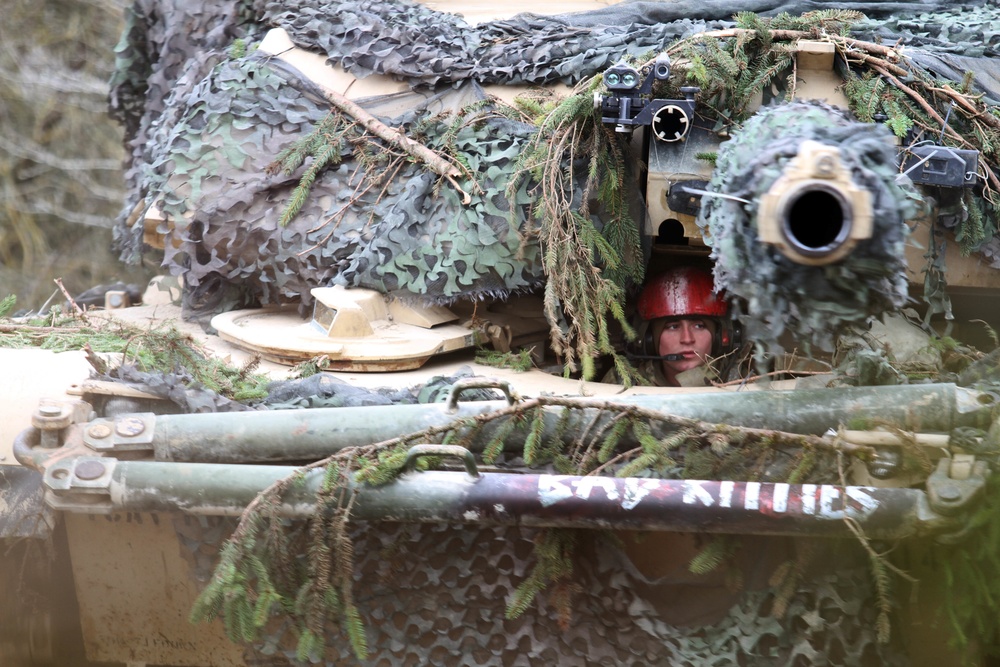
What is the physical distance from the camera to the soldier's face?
3672 millimetres

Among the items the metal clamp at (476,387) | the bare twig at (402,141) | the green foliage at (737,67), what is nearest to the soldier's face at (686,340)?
the green foliage at (737,67)

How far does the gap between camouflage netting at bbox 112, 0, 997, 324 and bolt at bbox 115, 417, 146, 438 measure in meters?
0.90

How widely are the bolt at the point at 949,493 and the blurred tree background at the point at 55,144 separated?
8.66 m

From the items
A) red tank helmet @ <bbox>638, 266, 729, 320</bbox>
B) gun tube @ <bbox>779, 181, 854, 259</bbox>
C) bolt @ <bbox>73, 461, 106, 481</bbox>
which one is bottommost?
bolt @ <bbox>73, 461, 106, 481</bbox>

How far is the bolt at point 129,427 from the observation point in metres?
2.82

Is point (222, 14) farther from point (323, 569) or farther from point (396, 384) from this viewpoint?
point (323, 569)

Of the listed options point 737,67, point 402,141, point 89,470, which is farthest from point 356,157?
point 89,470

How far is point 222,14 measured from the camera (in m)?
4.61

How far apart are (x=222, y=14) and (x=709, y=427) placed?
308 centimetres

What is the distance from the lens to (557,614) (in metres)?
2.71

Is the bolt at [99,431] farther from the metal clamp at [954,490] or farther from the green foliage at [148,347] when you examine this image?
the metal clamp at [954,490]

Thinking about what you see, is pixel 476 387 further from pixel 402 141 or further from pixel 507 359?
pixel 402 141

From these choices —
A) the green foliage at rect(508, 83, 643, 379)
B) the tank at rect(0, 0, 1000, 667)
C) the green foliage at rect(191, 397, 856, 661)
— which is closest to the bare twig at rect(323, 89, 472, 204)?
the tank at rect(0, 0, 1000, 667)

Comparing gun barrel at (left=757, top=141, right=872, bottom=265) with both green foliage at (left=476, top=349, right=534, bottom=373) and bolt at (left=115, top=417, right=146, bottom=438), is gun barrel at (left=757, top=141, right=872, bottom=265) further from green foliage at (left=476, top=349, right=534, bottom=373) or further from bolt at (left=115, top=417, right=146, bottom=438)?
bolt at (left=115, top=417, right=146, bottom=438)
